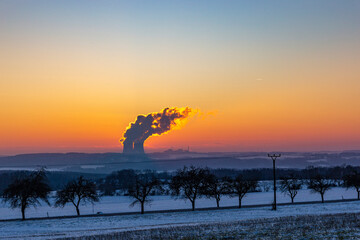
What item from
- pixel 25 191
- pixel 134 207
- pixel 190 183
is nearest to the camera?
pixel 25 191

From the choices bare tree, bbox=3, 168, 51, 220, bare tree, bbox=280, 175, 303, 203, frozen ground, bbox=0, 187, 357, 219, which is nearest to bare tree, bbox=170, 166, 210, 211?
frozen ground, bbox=0, 187, 357, 219

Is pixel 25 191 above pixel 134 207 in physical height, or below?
above

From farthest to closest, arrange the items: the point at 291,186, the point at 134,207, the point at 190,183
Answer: the point at 134,207 < the point at 291,186 < the point at 190,183

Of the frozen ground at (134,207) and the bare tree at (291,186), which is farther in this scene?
the bare tree at (291,186)

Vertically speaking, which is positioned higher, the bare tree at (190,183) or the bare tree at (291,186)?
the bare tree at (190,183)

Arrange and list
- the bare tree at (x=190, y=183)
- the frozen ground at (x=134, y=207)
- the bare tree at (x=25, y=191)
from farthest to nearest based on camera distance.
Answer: the frozen ground at (x=134, y=207), the bare tree at (x=190, y=183), the bare tree at (x=25, y=191)

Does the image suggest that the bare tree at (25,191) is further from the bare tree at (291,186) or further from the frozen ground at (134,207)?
the bare tree at (291,186)

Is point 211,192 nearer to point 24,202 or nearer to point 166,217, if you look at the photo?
point 166,217

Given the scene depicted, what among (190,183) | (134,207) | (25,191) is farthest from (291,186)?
(25,191)

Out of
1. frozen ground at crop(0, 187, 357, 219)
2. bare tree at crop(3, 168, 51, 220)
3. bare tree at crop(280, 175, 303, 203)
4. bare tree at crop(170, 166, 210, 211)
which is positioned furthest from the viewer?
bare tree at crop(280, 175, 303, 203)

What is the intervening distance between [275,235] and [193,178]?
5305 centimetres

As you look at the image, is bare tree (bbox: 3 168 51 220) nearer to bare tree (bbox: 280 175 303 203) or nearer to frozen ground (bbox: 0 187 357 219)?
frozen ground (bbox: 0 187 357 219)

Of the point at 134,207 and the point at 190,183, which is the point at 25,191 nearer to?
the point at 190,183

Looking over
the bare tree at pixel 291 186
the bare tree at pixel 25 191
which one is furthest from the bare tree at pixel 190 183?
the bare tree at pixel 25 191
